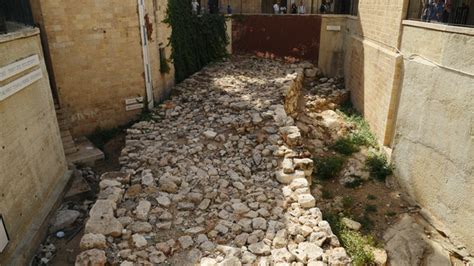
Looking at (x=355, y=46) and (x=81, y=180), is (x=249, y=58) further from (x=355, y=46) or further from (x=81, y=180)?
(x=81, y=180)

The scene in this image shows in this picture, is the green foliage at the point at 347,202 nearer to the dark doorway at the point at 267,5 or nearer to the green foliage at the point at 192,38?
the green foliage at the point at 192,38

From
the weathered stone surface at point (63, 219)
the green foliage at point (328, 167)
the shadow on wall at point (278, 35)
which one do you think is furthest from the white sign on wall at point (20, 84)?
the shadow on wall at point (278, 35)

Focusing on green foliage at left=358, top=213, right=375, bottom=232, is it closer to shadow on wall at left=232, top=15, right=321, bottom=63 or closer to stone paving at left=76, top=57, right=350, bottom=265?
stone paving at left=76, top=57, right=350, bottom=265

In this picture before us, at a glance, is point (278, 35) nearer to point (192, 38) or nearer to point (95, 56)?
point (192, 38)

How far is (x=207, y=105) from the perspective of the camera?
35.1ft

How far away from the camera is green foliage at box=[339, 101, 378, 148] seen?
11148 millimetres

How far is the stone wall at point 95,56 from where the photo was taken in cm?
911

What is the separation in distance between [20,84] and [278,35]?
11907mm

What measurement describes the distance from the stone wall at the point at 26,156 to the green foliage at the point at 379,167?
7.79m

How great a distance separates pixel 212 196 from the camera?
6.70 m

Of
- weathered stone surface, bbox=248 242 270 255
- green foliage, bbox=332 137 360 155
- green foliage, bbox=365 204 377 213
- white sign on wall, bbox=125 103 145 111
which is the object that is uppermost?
white sign on wall, bbox=125 103 145 111

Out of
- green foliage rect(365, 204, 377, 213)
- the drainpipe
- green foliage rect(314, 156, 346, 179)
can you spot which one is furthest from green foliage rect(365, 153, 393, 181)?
the drainpipe

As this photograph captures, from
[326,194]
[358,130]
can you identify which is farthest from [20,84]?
[358,130]

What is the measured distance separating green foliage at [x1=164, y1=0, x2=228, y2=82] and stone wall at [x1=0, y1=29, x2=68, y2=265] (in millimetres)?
5805
